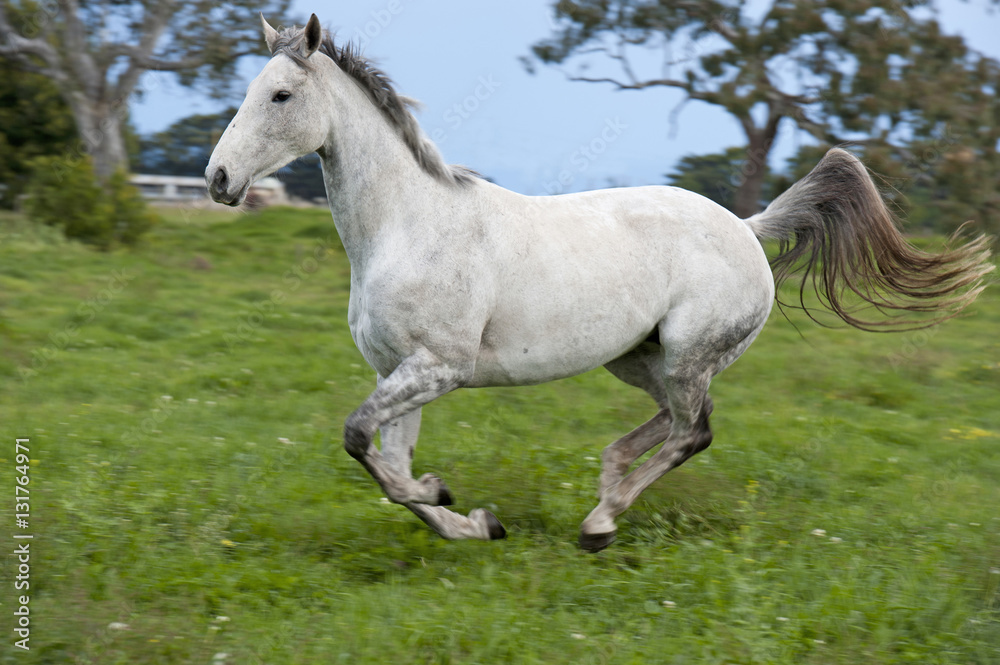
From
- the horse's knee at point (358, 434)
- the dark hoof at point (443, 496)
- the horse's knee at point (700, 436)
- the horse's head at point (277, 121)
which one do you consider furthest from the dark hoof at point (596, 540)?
the horse's head at point (277, 121)

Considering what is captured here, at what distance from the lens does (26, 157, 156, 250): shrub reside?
1366 centimetres

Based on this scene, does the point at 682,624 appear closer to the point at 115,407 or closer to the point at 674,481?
the point at 674,481

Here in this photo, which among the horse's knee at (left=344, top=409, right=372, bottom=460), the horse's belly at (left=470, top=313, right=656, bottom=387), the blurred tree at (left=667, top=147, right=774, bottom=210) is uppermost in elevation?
the horse's belly at (left=470, top=313, right=656, bottom=387)

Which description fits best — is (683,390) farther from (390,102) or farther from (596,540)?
(390,102)

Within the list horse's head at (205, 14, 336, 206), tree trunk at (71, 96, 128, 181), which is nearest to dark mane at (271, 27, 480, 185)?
horse's head at (205, 14, 336, 206)

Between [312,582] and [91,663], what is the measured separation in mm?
951

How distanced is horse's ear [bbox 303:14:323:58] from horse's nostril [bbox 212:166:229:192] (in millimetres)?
621

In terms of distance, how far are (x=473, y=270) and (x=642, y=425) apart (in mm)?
1481

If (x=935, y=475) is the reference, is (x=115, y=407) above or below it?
below

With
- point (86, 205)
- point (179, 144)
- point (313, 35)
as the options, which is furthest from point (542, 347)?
point (179, 144)

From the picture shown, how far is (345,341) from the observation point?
9227 millimetres

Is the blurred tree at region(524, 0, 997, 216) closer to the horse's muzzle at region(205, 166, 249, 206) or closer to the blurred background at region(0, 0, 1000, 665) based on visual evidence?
the blurred background at region(0, 0, 1000, 665)

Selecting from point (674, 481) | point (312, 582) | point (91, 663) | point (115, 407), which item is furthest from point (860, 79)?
point (91, 663)

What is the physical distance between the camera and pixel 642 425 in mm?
4742
